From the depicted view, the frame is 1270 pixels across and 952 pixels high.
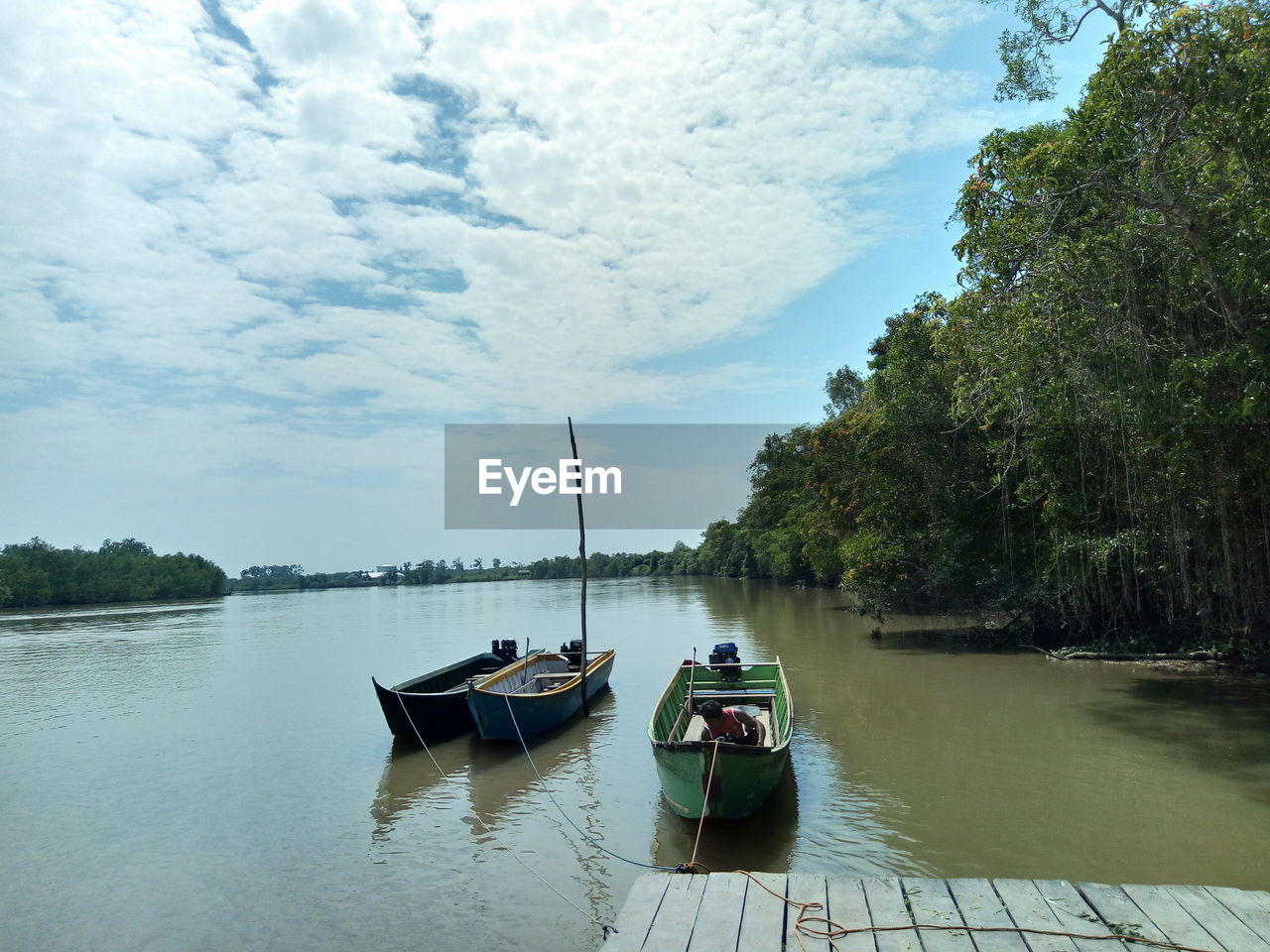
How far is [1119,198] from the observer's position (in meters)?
9.05

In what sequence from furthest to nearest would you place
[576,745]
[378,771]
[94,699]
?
[94,699] → [576,745] → [378,771]

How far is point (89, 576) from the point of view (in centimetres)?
6531

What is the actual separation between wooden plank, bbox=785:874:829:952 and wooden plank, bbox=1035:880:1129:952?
3.63 ft

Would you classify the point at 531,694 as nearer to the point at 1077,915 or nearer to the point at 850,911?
the point at 850,911

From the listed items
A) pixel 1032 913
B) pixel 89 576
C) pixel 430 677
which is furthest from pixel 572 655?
pixel 89 576

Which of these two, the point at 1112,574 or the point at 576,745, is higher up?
the point at 1112,574

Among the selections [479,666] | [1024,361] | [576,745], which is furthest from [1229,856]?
[479,666]

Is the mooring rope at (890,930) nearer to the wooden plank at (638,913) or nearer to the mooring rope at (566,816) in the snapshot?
the wooden plank at (638,913)

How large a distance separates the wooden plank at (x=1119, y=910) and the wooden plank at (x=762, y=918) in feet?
5.03

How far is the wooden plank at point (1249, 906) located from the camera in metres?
3.72

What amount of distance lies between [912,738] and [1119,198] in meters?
7.32

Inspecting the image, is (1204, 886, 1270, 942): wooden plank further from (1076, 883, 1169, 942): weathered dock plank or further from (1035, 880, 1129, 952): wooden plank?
(1035, 880, 1129, 952): wooden plank

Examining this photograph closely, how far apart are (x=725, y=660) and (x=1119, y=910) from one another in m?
10.4

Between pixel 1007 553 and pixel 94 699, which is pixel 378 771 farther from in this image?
pixel 1007 553
